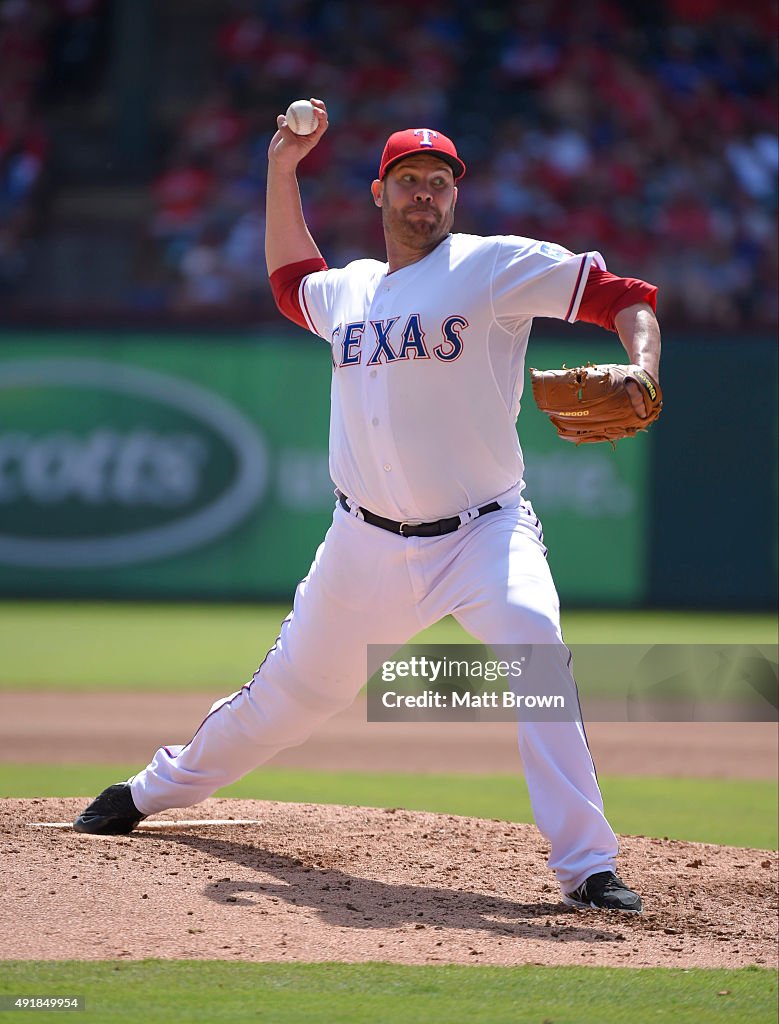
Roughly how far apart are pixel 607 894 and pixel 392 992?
863 mm

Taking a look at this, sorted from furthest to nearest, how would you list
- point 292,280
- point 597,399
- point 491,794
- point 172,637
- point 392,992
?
point 172,637
point 491,794
point 292,280
point 597,399
point 392,992

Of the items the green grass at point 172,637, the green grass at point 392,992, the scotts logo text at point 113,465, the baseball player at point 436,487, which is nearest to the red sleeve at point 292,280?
the baseball player at point 436,487

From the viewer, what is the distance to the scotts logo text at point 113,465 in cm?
1198

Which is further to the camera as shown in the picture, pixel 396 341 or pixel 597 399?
pixel 396 341

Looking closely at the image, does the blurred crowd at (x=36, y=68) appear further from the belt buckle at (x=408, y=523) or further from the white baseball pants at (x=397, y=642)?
the belt buckle at (x=408, y=523)

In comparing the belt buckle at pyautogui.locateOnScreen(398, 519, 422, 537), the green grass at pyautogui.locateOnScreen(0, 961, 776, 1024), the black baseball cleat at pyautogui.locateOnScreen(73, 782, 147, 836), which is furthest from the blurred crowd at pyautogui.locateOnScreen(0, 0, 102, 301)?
the green grass at pyautogui.locateOnScreen(0, 961, 776, 1024)

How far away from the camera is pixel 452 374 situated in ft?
12.6

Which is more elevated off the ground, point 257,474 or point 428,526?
point 257,474

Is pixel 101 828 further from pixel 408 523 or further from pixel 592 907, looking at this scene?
pixel 592 907

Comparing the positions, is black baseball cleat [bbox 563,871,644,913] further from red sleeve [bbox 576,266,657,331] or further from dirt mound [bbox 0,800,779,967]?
red sleeve [bbox 576,266,657,331]

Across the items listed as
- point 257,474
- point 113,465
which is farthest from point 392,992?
point 113,465

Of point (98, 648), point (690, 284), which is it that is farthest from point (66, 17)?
point (98, 648)

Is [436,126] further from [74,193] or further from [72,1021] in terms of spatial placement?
[72,1021]

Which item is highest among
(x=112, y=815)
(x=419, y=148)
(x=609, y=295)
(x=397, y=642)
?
(x=419, y=148)
